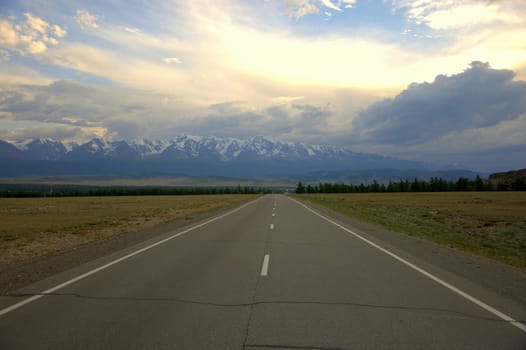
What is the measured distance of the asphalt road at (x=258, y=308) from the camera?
5516 mm

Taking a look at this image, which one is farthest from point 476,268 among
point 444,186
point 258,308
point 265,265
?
point 444,186

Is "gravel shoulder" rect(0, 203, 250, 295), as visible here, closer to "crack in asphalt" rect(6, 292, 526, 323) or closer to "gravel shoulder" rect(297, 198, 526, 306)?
"crack in asphalt" rect(6, 292, 526, 323)

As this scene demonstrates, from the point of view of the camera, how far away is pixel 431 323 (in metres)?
6.25

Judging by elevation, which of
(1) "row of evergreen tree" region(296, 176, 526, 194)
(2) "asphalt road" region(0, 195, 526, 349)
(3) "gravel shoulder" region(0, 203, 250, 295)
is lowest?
(3) "gravel shoulder" region(0, 203, 250, 295)

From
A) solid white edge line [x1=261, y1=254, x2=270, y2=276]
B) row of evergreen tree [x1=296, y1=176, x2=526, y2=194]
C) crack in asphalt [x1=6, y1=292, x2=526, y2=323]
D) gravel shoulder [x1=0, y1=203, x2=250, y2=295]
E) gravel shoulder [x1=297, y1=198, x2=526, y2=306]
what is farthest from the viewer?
row of evergreen tree [x1=296, y1=176, x2=526, y2=194]

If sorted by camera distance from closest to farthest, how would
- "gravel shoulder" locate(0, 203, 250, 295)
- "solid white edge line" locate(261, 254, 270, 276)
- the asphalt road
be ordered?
1. the asphalt road
2. "gravel shoulder" locate(0, 203, 250, 295)
3. "solid white edge line" locate(261, 254, 270, 276)

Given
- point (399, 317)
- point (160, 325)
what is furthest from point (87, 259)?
point (399, 317)

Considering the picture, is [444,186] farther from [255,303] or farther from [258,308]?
[258,308]

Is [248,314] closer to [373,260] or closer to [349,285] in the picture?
[349,285]

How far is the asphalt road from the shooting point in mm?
5516

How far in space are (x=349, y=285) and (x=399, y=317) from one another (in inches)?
84.2

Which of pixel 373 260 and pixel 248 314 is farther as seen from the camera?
pixel 373 260

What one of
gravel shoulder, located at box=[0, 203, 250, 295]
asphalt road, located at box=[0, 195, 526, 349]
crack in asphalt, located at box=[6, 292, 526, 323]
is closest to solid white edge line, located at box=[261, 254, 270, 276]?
asphalt road, located at box=[0, 195, 526, 349]

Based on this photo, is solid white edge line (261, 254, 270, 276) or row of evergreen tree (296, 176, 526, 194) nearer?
solid white edge line (261, 254, 270, 276)
